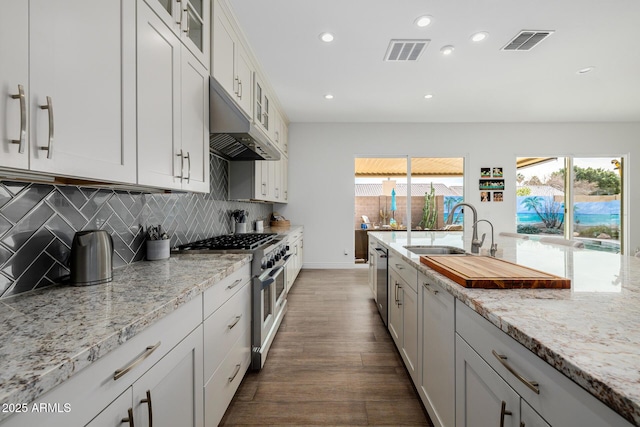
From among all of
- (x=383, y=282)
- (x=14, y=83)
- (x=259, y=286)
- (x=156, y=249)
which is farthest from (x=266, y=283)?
(x=14, y=83)

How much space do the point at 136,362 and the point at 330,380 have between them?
4.77 ft

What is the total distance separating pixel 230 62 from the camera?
2.31 meters

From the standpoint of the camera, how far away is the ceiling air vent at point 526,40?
262 centimetres

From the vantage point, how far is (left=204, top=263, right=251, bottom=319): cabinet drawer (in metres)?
1.29

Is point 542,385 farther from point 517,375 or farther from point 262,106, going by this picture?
point 262,106

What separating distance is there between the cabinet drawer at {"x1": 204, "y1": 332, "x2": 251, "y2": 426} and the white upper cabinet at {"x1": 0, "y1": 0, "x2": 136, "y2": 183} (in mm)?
994

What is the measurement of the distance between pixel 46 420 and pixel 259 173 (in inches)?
113

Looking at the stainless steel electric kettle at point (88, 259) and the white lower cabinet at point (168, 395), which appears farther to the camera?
the stainless steel electric kettle at point (88, 259)

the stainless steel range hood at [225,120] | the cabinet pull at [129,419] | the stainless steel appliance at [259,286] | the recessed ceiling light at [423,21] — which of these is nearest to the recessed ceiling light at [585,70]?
the recessed ceiling light at [423,21]

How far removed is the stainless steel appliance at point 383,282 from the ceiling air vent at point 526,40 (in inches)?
91.8

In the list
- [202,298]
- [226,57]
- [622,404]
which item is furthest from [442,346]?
[226,57]

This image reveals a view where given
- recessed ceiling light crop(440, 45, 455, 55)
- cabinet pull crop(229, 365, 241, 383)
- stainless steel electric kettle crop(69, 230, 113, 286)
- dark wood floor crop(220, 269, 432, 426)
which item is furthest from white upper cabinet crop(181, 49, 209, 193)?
recessed ceiling light crop(440, 45, 455, 55)

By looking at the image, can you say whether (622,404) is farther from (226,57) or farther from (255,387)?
(226,57)

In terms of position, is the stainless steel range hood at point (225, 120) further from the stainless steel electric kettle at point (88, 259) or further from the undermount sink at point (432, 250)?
the undermount sink at point (432, 250)
